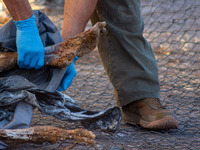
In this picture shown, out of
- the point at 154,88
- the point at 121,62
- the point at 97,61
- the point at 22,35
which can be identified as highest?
the point at 22,35

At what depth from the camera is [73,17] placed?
3.79ft

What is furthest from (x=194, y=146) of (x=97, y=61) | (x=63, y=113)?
(x=97, y=61)

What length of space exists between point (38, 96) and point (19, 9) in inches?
12.5

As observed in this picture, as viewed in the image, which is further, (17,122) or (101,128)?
(101,128)

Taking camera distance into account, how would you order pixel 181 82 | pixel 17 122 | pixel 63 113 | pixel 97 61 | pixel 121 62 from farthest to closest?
pixel 97 61
pixel 181 82
pixel 121 62
pixel 63 113
pixel 17 122

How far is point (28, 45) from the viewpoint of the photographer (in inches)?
41.4

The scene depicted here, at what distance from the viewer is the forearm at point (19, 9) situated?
1.04 meters

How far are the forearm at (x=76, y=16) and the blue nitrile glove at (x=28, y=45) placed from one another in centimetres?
14

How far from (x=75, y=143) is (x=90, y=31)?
0.39 metres

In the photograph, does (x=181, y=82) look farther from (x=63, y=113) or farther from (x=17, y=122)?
(x=17, y=122)

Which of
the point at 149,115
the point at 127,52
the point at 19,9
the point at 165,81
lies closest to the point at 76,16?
the point at 19,9

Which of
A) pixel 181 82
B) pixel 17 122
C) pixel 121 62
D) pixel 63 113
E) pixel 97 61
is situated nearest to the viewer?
pixel 17 122

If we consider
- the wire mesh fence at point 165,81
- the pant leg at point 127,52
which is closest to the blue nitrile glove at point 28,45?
the wire mesh fence at point 165,81

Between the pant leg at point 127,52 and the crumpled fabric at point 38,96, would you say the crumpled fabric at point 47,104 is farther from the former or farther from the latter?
the pant leg at point 127,52
